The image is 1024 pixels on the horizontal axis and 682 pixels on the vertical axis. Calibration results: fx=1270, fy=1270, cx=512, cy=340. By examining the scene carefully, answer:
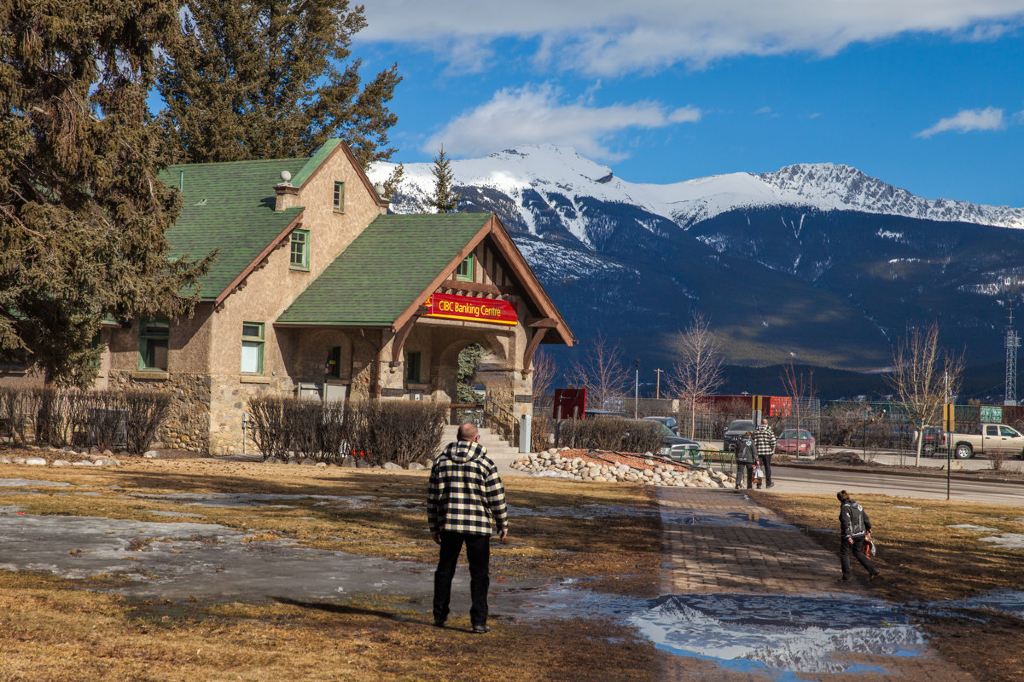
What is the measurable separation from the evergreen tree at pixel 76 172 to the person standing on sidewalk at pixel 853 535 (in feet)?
55.6

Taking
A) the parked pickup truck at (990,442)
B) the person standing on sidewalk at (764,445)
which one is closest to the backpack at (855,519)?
the person standing on sidewalk at (764,445)

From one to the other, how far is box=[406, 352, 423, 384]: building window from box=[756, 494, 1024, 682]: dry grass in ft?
57.9

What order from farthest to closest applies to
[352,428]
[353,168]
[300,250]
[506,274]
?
1. [506,274]
2. [353,168]
3. [300,250]
4. [352,428]

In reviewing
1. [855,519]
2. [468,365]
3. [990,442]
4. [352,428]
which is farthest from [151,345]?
[990,442]

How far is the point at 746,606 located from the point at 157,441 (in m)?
27.2

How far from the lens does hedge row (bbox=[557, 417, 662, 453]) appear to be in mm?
43094

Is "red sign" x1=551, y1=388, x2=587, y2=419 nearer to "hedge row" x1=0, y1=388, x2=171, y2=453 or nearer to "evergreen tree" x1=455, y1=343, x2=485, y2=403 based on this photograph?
"evergreen tree" x1=455, y1=343, x2=485, y2=403

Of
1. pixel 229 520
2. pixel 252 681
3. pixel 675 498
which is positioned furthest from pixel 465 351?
pixel 252 681

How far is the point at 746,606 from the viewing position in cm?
1286

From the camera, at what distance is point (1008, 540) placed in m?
20.7

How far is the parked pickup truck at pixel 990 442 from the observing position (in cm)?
6411

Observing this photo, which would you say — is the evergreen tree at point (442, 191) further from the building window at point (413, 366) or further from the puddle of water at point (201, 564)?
the puddle of water at point (201, 564)

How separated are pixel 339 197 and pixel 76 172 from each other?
16657 millimetres

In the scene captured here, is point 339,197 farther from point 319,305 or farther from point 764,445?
point 764,445
